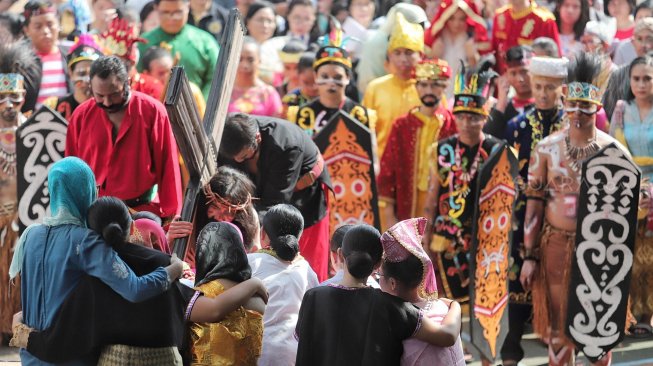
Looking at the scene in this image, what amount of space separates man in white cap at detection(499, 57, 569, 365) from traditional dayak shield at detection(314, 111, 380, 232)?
86 cm

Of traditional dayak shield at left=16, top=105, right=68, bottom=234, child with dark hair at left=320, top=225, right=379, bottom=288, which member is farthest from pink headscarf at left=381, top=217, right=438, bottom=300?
traditional dayak shield at left=16, top=105, right=68, bottom=234

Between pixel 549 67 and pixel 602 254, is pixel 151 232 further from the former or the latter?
pixel 549 67

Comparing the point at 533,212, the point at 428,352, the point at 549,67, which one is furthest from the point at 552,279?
the point at 428,352

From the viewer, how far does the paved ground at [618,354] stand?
8773mm

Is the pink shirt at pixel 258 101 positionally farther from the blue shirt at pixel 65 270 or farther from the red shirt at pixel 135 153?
the blue shirt at pixel 65 270

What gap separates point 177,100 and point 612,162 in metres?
2.58

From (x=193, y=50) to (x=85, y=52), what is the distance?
1600 mm

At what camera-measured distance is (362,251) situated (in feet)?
17.9

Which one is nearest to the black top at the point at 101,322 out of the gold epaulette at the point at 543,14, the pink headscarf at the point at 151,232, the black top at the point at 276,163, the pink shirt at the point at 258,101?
the pink headscarf at the point at 151,232

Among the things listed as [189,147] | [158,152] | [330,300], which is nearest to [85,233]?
[330,300]

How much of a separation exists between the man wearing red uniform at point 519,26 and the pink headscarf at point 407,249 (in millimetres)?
6264

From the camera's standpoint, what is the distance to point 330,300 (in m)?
5.43

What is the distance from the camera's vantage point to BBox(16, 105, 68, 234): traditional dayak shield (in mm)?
8703

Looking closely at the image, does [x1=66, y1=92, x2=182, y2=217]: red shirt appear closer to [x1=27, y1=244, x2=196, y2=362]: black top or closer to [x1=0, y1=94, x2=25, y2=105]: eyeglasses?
[x1=0, y1=94, x2=25, y2=105]: eyeglasses
